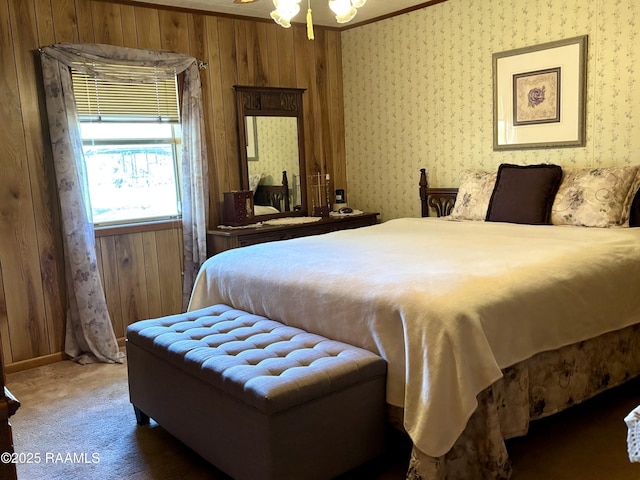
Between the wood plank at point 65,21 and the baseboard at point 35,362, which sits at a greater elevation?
the wood plank at point 65,21

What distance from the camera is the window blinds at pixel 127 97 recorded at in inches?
151

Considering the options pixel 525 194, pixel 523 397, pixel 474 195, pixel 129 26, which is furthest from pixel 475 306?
Result: pixel 129 26

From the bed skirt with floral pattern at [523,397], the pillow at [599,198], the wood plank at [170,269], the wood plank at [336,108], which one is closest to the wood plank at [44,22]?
the wood plank at [170,269]

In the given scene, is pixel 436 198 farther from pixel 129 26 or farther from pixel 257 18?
pixel 129 26

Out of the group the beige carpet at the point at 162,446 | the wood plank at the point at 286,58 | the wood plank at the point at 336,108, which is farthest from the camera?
the wood plank at the point at 336,108

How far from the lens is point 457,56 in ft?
14.4

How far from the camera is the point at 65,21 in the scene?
3.77m

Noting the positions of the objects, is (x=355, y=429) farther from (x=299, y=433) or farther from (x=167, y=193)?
(x=167, y=193)

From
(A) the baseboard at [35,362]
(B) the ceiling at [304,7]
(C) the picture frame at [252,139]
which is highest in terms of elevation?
(B) the ceiling at [304,7]

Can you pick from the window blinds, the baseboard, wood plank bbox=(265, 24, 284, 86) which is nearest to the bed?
the baseboard

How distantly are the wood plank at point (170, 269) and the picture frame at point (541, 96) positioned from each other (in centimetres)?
248

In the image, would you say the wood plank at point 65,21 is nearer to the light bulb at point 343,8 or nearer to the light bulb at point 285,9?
the light bulb at point 285,9

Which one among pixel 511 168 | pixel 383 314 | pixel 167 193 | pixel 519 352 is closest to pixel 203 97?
pixel 167 193

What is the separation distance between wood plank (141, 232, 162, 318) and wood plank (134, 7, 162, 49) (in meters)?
1.37
